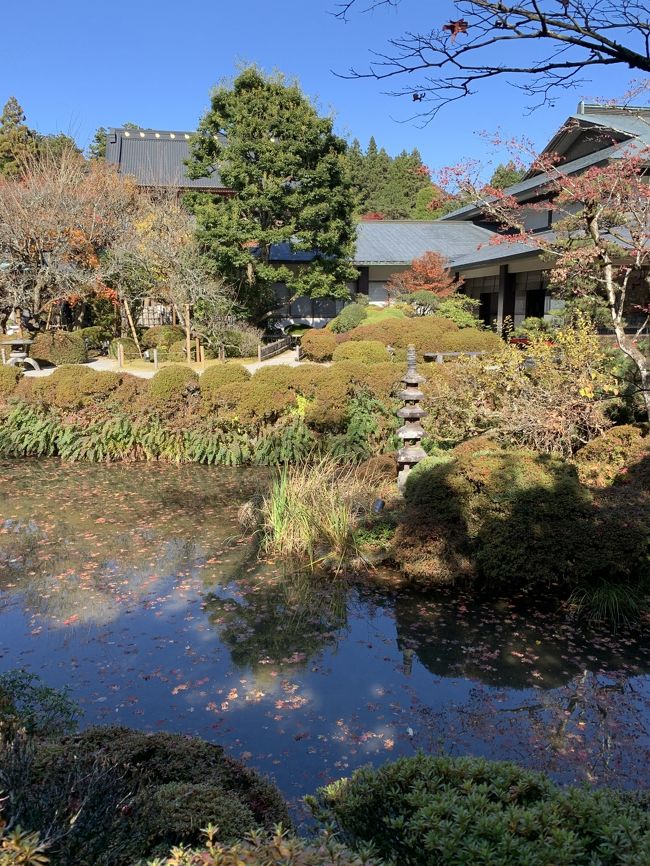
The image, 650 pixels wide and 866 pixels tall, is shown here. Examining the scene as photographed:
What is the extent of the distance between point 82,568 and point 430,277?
1897cm

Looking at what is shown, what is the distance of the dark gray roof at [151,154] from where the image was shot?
1219 inches

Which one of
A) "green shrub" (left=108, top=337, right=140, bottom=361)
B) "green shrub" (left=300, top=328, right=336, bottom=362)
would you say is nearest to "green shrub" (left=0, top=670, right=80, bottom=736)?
"green shrub" (left=300, top=328, right=336, bottom=362)

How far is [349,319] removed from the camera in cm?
2086

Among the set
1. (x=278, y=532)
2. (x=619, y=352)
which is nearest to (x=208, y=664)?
(x=278, y=532)

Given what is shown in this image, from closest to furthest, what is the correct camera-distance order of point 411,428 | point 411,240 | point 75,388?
1. point 411,428
2. point 75,388
3. point 411,240

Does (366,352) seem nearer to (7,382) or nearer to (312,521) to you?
(7,382)

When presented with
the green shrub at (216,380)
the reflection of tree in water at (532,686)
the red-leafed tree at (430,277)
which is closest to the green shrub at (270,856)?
the reflection of tree in water at (532,686)

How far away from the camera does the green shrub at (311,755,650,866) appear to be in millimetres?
1993

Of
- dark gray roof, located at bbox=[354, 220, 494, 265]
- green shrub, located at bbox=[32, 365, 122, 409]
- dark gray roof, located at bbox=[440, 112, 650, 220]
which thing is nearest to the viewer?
green shrub, located at bbox=[32, 365, 122, 409]

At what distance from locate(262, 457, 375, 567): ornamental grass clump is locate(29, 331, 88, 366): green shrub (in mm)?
13307

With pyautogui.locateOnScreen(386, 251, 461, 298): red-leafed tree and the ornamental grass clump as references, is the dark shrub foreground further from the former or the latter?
pyautogui.locateOnScreen(386, 251, 461, 298): red-leafed tree

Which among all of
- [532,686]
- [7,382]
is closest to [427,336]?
[7,382]

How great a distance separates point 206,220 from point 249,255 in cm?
161

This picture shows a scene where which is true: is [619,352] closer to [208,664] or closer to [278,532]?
[278,532]
